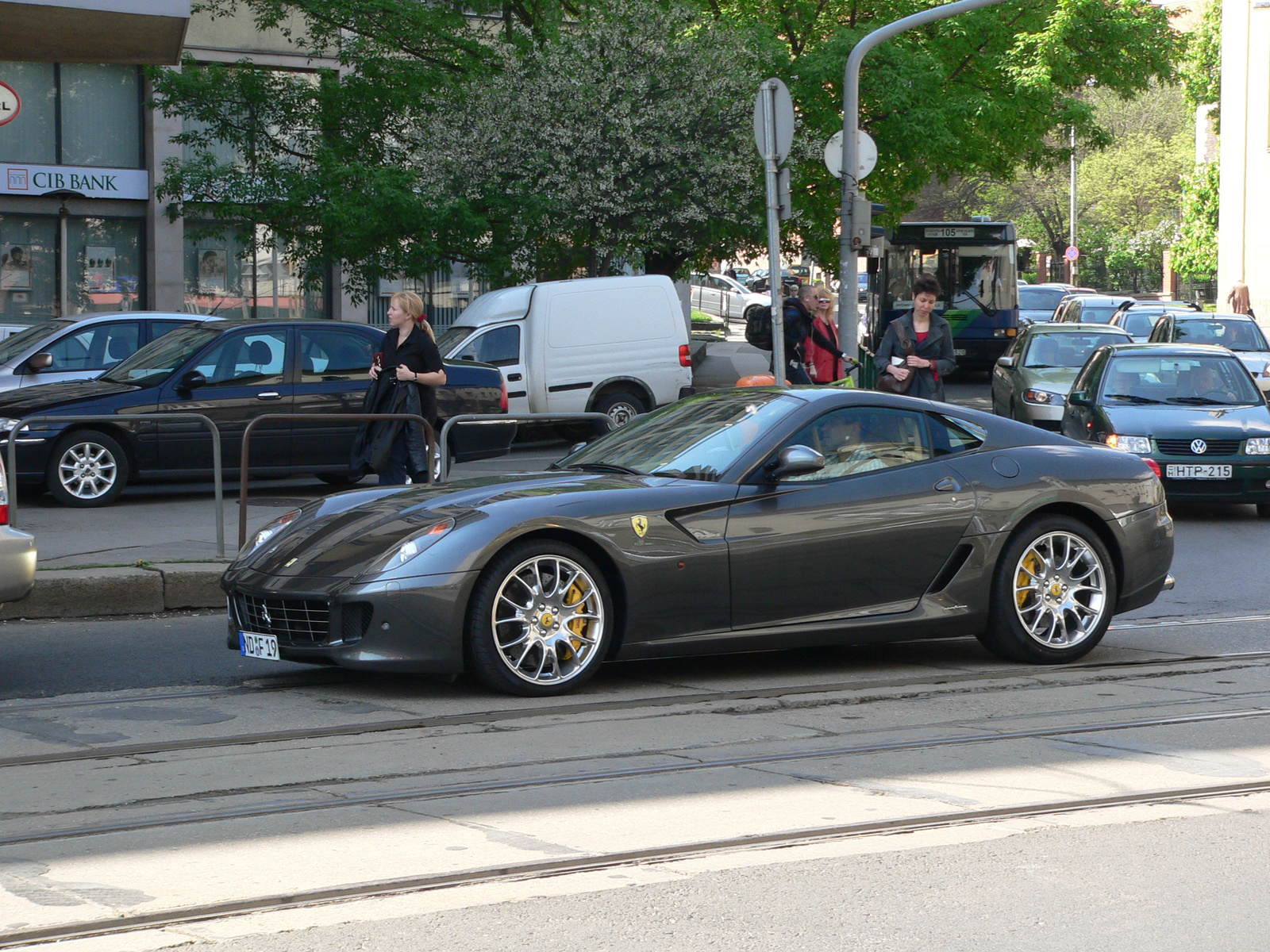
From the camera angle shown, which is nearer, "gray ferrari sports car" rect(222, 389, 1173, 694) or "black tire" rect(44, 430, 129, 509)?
"gray ferrari sports car" rect(222, 389, 1173, 694)

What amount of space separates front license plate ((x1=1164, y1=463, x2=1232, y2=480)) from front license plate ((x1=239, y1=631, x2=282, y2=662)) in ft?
29.7

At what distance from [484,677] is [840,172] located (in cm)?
1229

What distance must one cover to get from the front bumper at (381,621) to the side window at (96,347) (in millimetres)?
9128

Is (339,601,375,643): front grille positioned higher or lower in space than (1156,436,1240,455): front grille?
lower

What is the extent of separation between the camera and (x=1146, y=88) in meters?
28.6

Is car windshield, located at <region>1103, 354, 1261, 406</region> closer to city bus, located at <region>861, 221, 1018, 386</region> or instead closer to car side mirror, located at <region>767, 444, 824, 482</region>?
car side mirror, located at <region>767, 444, 824, 482</region>

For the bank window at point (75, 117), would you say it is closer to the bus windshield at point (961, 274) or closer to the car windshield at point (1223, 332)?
the bus windshield at point (961, 274)

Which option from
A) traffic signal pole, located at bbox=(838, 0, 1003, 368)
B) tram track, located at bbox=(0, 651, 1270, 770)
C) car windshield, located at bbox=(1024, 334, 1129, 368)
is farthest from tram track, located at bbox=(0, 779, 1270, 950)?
car windshield, located at bbox=(1024, 334, 1129, 368)

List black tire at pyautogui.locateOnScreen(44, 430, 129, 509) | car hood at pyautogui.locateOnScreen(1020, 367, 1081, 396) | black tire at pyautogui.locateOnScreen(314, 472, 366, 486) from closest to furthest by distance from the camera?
black tire at pyautogui.locateOnScreen(44, 430, 129, 509) → black tire at pyautogui.locateOnScreen(314, 472, 366, 486) → car hood at pyautogui.locateOnScreen(1020, 367, 1081, 396)

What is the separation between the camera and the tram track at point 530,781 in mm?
4844

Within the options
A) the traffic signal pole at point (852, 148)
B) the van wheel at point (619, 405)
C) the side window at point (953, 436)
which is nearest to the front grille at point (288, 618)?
the side window at point (953, 436)

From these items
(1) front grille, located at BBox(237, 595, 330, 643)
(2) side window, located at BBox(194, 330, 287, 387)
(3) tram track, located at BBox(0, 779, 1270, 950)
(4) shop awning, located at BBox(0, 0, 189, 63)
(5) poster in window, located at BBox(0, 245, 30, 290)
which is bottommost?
(3) tram track, located at BBox(0, 779, 1270, 950)

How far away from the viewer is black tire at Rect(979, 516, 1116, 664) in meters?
7.62

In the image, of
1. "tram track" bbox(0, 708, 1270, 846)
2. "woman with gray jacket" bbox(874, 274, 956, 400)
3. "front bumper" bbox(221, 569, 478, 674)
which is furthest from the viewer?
"woman with gray jacket" bbox(874, 274, 956, 400)
